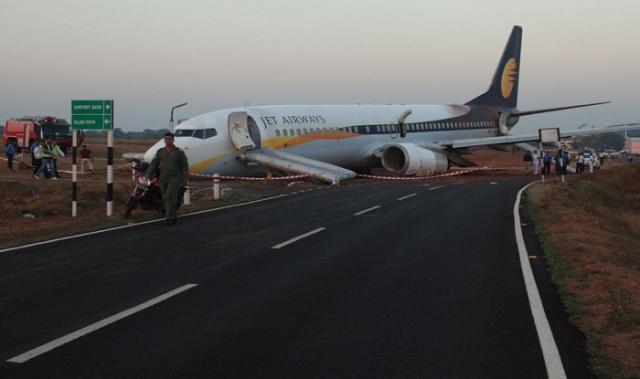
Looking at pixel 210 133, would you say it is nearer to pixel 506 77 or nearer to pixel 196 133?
pixel 196 133

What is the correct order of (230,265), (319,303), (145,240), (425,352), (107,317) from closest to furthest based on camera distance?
(425,352), (107,317), (319,303), (230,265), (145,240)

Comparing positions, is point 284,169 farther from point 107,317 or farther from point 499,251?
point 107,317

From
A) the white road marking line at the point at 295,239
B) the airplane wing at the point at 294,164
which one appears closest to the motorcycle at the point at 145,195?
the white road marking line at the point at 295,239

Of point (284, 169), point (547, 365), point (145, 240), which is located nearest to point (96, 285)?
point (145, 240)

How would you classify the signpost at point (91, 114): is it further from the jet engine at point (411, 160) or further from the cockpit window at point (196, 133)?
the jet engine at point (411, 160)

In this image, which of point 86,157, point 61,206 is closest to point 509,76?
point 86,157

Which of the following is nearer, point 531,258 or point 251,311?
point 251,311

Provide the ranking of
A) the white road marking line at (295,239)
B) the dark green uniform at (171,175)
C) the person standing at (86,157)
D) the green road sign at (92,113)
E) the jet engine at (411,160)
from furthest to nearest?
the person standing at (86,157) → the jet engine at (411,160) → the green road sign at (92,113) → the dark green uniform at (171,175) → the white road marking line at (295,239)

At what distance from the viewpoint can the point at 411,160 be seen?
3456cm

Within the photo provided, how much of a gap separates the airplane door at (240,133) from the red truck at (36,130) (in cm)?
2462

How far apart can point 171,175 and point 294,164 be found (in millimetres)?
13666

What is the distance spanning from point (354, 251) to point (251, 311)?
168 inches

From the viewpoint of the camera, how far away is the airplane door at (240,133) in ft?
94.9

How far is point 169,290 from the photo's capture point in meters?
8.38
